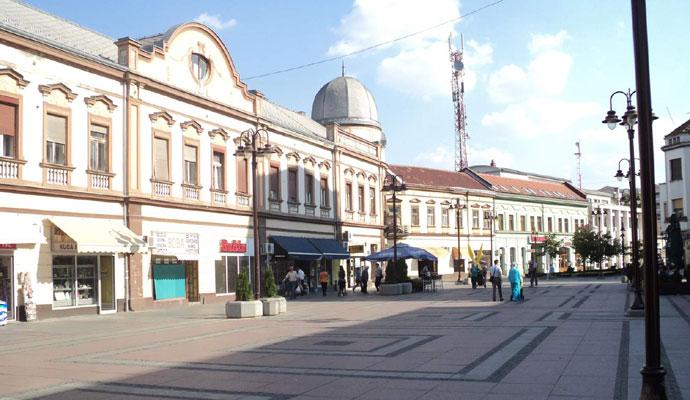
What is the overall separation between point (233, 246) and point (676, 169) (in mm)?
37619

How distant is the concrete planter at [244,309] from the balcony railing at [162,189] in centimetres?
816

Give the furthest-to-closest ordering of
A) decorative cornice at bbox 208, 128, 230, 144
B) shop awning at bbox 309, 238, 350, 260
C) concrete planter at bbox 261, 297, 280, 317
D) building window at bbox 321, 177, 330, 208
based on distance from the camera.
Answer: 1. building window at bbox 321, 177, 330, 208
2. shop awning at bbox 309, 238, 350, 260
3. decorative cornice at bbox 208, 128, 230, 144
4. concrete planter at bbox 261, 297, 280, 317

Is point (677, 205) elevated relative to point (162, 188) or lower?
lower

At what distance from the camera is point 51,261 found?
2409 centimetres

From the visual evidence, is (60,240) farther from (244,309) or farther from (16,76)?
(244,309)

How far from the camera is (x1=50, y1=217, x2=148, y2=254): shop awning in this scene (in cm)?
2400

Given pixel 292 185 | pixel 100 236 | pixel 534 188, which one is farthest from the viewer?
pixel 534 188

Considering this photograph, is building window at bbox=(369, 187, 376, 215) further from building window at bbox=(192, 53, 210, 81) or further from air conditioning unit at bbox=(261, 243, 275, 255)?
building window at bbox=(192, 53, 210, 81)

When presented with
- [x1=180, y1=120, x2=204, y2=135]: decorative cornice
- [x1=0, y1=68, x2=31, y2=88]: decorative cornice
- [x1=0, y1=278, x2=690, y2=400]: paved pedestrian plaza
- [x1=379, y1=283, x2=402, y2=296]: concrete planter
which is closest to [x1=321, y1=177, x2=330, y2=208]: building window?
[x1=379, y1=283, x2=402, y2=296]: concrete planter

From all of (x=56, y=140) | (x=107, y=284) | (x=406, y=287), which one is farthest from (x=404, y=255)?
(x=56, y=140)

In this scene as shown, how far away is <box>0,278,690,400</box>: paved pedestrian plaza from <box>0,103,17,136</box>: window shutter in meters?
6.19

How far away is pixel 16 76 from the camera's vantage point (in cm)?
2295

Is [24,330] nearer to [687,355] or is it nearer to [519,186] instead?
[687,355]

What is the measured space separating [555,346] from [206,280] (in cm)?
2143
